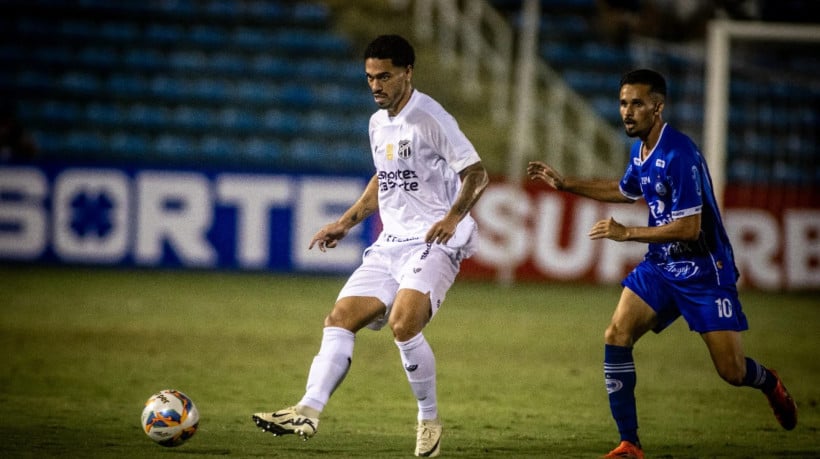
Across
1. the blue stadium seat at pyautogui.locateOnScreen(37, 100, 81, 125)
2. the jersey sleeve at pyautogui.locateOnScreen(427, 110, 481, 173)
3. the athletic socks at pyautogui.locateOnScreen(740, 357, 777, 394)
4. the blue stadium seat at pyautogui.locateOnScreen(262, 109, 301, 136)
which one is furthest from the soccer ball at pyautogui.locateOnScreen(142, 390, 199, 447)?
the blue stadium seat at pyautogui.locateOnScreen(37, 100, 81, 125)

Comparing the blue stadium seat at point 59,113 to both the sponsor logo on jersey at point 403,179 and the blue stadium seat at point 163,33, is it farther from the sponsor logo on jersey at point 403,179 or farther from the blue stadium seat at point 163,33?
the sponsor logo on jersey at point 403,179

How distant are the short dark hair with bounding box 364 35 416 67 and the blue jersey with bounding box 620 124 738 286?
141 cm

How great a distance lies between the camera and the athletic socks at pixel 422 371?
6.42m

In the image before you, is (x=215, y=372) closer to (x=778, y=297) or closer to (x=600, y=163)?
(x=778, y=297)

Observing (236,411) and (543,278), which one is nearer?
(236,411)

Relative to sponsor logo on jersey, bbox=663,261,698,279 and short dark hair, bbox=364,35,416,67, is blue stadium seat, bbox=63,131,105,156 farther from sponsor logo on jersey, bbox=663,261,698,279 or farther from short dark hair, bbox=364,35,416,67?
sponsor logo on jersey, bbox=663,261,698,279

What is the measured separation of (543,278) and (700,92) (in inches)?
210

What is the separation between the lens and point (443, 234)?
20.8 feet

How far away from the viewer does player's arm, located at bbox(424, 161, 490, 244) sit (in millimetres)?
6344

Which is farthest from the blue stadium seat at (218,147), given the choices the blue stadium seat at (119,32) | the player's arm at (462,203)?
the player's arm at (462,203)

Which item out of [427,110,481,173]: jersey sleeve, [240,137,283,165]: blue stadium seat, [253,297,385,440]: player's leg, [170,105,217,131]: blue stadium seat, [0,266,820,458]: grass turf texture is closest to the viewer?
[253,297,385,440]: player's leg

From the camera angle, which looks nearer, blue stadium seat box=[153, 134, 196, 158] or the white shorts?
the white shorts

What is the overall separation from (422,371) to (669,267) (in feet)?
4.92

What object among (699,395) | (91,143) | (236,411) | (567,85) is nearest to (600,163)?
(567,85)
